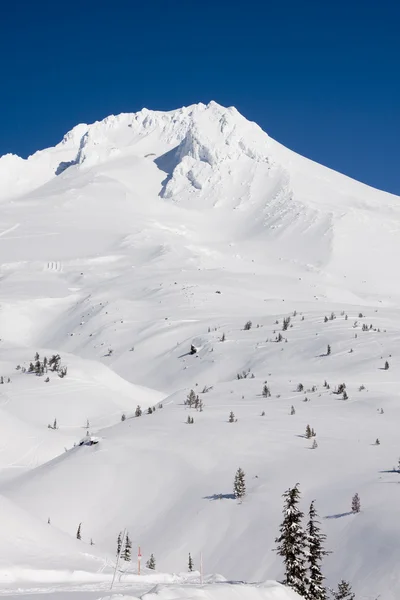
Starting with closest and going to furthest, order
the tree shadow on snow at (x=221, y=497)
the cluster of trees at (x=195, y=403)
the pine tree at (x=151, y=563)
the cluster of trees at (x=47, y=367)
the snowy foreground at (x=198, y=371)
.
Result: 1. the snowy foreground at (x=198, y=371)
2. the pine tree at (x=151, y=563)
3. the tree shadow on snow at (x=221, y=497)
4. the cluster of trees at (x=195, y=403)
5. the cluster of trees at (x=47, y=367)

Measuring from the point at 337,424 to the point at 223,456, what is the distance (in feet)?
20.3

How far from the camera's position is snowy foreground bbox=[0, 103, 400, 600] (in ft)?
60.9

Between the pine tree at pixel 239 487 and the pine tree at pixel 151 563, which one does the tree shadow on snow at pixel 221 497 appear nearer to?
the pine tree at pixel 239 487

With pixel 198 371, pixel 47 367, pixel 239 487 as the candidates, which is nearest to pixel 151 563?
pixel 239 487

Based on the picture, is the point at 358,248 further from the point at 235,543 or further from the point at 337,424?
the point at 235,543

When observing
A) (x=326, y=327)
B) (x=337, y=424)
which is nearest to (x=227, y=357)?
(x=326, y=327)

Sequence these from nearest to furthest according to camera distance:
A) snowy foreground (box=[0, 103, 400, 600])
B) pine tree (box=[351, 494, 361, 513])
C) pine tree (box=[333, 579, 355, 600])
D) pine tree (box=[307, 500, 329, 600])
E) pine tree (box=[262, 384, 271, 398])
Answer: pine tree (box=[333, 579, 355, 600]) → pine tree (box=[307, 500, 329, 600]) → snowy foreground (box=[0, 103, 400, 600]) → pine tree (box=[351, 494, 361, 513]) → pine tree (box=[262, 384, 271, 398])

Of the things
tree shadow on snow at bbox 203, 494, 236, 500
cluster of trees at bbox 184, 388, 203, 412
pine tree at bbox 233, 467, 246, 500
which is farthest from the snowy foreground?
cluster of trees at bbox 184, 388, 203, 412

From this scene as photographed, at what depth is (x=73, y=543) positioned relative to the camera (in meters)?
17.3

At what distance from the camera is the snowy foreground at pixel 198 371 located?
60.9 ft

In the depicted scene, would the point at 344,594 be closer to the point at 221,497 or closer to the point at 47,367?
the point at 221,497

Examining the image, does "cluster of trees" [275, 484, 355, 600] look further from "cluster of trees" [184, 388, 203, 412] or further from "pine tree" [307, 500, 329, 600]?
"cluster of trees" [184, 388, 203, 412]

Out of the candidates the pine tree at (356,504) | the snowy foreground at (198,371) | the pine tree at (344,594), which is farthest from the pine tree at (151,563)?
the pine tree at (356,504)

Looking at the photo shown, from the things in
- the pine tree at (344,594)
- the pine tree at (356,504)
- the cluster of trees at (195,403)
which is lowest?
the pine tree at (344,594)
